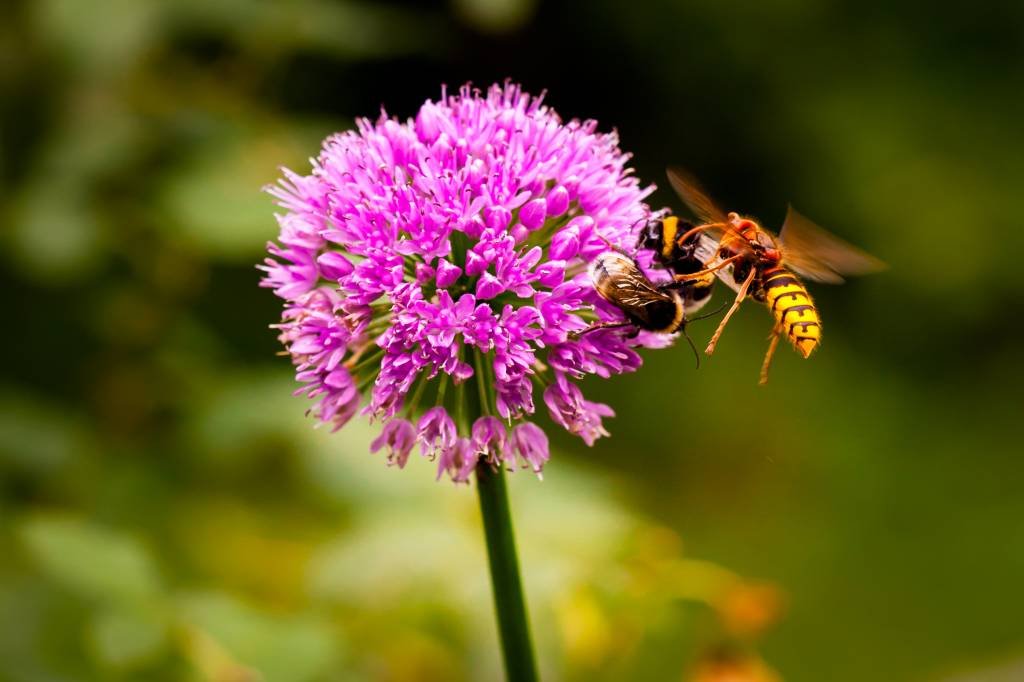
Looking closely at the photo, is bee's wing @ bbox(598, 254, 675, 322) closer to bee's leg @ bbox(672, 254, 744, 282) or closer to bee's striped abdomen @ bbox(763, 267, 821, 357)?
bee's leg @ bbox(672, 254, 744, 282)

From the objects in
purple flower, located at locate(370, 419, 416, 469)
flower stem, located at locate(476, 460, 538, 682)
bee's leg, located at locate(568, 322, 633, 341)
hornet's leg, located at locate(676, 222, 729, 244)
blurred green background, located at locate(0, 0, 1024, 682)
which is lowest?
flower stem, located at locate(476, 460, 538, 682)

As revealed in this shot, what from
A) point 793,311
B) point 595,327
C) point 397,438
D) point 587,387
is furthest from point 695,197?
point 587,387

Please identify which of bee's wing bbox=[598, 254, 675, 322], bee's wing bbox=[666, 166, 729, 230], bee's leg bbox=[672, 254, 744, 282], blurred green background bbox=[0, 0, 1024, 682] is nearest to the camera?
bee's wing bbox=[598, 254, 675, 322]

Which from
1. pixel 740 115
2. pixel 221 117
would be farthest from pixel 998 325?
pixel 221 117

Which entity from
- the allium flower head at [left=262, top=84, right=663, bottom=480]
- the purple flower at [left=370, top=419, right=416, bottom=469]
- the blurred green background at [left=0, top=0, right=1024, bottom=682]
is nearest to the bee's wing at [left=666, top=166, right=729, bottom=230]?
the allium flower head at [left=262, top=84, right=663, bottom=480]

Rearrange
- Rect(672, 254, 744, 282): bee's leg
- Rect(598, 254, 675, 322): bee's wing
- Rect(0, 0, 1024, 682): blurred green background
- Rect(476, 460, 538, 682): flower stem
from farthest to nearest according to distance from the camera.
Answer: Rect(0, 0, 1024, 682): blurred green background, Rect(672, 254, 744, 282): bee's leg, Rect(598, 254, 675, 322): bee's wing, Rect(476, 460, 538, 682): flower stem

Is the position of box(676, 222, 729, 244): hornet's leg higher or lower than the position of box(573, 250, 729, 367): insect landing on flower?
higher

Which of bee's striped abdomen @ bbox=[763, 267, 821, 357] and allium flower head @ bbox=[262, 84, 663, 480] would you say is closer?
allium flower head @ bbox=[262, 84, 663, 480]
